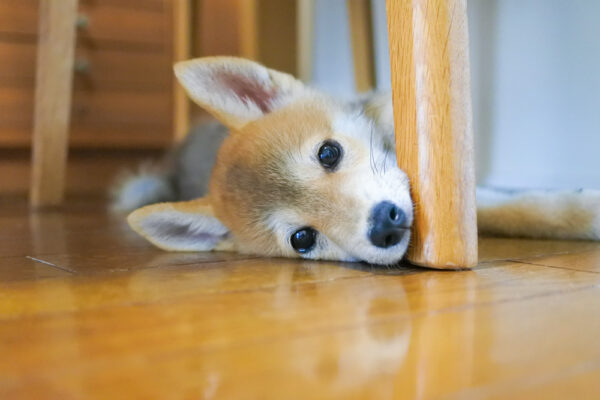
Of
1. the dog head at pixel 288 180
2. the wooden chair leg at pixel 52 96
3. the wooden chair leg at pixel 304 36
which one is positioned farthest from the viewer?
the wooden chair leg at pixel 304 36

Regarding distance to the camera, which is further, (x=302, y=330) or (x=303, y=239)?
(x=303, y=239)

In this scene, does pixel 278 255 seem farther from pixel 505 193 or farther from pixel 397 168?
pixel 505 193

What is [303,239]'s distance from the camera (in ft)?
4.53

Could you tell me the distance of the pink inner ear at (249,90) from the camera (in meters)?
1.53

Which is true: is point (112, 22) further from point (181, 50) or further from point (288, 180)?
point (288, 180)

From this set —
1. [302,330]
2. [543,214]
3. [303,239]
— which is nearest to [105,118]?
[303,239]

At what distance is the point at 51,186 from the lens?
2.89 meters

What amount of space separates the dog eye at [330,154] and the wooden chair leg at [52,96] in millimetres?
1794

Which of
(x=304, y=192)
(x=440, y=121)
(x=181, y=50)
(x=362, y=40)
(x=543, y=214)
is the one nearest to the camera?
(x=440, y=121)

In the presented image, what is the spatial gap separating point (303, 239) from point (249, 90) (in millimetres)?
406

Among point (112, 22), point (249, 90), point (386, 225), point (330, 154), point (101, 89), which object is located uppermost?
point (112, 22)

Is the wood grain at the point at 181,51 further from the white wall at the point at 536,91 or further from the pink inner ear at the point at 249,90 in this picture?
the pink inner ear at the point at 249,90

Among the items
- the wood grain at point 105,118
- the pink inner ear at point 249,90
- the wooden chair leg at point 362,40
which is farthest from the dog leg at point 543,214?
the wood grain at point 105,118

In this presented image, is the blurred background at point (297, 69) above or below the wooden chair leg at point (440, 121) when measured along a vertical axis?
above
